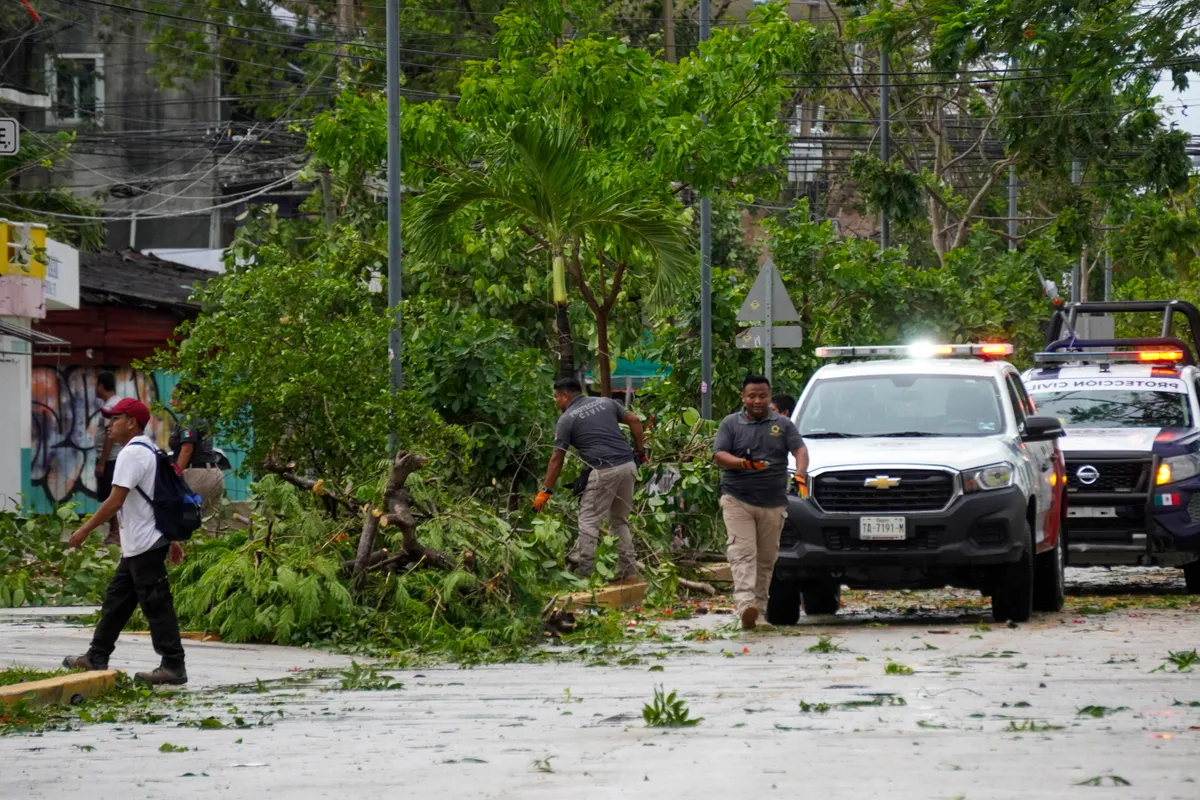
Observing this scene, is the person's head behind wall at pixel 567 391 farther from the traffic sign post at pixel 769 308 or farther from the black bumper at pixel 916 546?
the traffic sign post at pixel 769 308

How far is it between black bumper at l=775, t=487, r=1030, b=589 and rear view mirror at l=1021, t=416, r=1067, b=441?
2.42ft

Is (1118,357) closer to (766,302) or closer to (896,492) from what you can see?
(766,302)

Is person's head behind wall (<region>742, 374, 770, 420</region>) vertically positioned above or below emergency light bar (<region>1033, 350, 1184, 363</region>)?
below

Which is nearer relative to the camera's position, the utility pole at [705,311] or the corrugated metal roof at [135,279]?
the utility pole at [705,311]

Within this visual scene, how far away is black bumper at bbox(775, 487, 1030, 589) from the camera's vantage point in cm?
1404

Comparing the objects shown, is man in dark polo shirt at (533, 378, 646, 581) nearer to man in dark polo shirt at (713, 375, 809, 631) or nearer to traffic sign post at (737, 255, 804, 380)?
man in dark polo shirt at (713, 375, 809, 631)

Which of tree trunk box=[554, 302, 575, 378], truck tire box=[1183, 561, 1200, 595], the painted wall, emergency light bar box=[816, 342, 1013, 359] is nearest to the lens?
emergency light bar box=[816, 342, 1013, 359]

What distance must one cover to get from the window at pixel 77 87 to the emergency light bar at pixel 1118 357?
33.4 m

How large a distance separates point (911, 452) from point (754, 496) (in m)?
1.23

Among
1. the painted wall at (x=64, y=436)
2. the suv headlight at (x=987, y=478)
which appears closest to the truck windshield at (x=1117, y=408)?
the suv headlight at (x=987, y=478)

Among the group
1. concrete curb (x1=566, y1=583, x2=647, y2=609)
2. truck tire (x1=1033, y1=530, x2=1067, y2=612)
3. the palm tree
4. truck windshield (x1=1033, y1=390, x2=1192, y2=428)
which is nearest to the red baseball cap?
A: concrete curb (x1=566, y1=583, x2=647, y2=609)

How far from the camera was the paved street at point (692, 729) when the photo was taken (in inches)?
296

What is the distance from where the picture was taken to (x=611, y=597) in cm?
1596

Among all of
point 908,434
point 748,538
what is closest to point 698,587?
point 908,434
